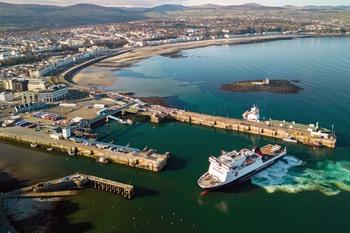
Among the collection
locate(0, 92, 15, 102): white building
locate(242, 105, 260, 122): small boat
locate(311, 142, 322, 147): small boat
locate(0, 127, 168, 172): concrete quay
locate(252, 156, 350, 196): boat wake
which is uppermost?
locate(0, 92, 15, 102): white building

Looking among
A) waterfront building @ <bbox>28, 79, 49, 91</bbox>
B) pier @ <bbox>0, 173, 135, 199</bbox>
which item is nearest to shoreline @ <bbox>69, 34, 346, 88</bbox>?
waterfront building @ <bbox>28, 79, 49, 91</bbox>

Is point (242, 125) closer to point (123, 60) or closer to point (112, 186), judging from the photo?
point (112, 186)

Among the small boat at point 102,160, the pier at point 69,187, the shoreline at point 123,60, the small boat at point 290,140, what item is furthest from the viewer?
the shoreline at point 123,60

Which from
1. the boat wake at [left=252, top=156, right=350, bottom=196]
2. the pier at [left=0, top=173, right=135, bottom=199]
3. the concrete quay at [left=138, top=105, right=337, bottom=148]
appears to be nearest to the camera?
the pier at [left=0, top=173, right=135, bottom=199]

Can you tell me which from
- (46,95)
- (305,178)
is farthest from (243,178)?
(46,95)

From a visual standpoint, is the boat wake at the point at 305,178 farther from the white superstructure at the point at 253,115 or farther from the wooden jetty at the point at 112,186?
the wooden jetty at the point at 112,186

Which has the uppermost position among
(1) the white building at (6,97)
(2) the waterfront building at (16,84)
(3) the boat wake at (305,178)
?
(2) the waterfront building at (16,84)

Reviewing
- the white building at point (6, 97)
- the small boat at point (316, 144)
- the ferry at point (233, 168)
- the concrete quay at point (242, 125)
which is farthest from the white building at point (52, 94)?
the small boat at point (316, 144)

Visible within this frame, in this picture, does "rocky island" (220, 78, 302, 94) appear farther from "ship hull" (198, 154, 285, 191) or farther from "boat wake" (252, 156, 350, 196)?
"ship hull" (198, 154, 285, 191)

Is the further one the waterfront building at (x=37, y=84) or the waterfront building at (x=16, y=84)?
the waterfront building at (x=16, y=84)
